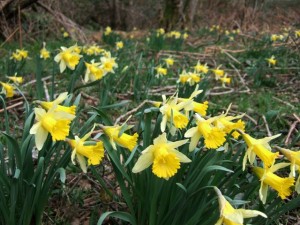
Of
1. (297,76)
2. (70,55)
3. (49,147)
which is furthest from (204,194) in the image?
(297,76)

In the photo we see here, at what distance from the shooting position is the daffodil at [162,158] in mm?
1304

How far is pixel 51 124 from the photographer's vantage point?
1376 mm

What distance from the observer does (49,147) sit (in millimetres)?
1671

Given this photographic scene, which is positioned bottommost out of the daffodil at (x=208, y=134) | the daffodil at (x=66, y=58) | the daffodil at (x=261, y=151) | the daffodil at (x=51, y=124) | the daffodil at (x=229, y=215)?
the daffodil at (x=66, y=58)

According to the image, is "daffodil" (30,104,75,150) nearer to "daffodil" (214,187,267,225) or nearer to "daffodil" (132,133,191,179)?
"daffodil" (132,133,191,179)

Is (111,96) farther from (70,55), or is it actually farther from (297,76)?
(297,76)

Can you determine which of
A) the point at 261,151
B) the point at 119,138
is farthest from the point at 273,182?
the point at 119,138

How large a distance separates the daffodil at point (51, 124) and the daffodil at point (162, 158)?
0.28 meters

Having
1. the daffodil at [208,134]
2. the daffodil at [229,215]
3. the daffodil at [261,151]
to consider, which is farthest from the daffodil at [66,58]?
the daffodil at [229,215]

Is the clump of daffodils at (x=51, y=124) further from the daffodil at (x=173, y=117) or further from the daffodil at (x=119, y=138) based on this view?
the daffodil at (x=173, y=117)

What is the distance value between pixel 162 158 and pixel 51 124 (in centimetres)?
40

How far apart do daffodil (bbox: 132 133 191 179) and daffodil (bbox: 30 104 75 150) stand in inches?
11.1

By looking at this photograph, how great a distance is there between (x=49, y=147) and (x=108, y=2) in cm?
1603

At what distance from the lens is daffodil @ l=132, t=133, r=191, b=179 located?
4.28 ft
